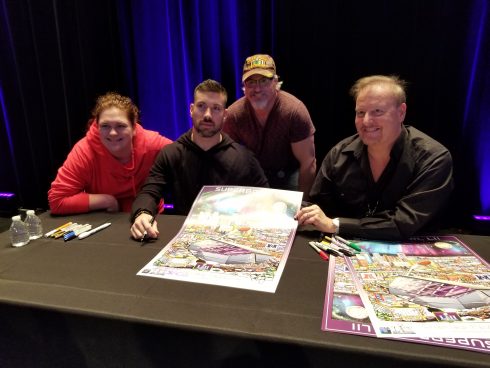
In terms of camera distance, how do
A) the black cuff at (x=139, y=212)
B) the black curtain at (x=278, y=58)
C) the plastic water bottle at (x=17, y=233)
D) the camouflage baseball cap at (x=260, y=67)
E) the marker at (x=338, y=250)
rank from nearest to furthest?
the marker at (x=338, y=250) → the plastic water bottle at (x=17, y=233) → the black cuff at (x=139, y=212) → the camouflage baseball cap at (x=260, y=67) → the black curtain at (x=278, y=58)

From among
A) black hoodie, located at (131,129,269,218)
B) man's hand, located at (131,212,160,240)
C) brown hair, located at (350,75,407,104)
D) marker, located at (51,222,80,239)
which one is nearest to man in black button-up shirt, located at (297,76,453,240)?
brown hair, located at (350,75,407,104)

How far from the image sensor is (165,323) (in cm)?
79

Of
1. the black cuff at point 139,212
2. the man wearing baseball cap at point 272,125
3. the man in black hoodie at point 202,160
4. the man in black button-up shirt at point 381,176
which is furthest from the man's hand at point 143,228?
the man wearing baseball cap at point 272,125

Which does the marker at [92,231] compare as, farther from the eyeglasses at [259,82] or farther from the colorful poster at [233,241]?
→ the eyeglasses at [259,82]

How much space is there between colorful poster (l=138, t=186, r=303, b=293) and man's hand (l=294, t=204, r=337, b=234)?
0.14 feet

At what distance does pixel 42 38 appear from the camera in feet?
8.86

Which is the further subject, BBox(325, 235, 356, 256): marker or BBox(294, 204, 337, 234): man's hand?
BBox(294, 204, 337, 234): man's hand

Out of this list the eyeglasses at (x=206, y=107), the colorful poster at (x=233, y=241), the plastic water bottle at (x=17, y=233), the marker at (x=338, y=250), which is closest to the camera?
the colorful poster at (x=233, y=241)

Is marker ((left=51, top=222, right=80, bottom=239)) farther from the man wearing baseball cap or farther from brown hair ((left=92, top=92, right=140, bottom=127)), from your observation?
the man wearing baseball cap

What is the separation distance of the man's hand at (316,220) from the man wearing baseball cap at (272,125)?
3.17 feet

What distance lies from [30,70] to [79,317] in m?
2.54

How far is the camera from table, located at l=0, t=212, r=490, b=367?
2.36 ft

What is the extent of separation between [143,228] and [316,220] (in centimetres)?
58

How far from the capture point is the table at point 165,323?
2.36ft
